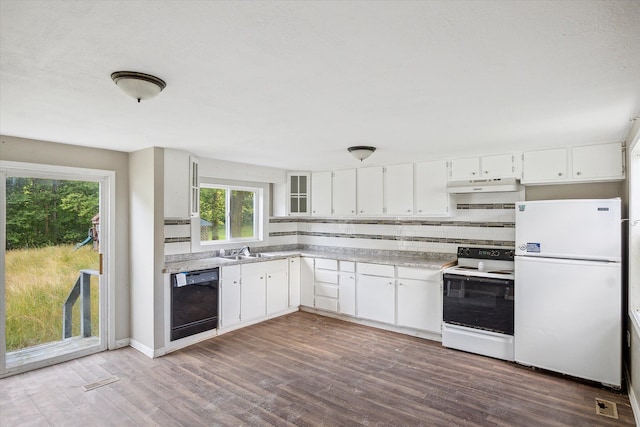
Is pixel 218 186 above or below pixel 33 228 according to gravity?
above

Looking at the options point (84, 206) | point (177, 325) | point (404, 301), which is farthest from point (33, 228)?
point (404, 301)

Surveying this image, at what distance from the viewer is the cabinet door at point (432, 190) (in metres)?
4.68

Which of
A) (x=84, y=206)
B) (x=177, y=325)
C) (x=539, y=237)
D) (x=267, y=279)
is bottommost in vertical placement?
(x=177, y=325)

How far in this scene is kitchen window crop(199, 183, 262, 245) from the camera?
5.32 m

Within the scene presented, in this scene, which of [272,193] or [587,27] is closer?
[587,27]

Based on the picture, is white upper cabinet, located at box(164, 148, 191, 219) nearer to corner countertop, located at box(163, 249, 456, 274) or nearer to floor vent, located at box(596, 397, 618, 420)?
corner countertop, located at box(163, 249, 456, 274)

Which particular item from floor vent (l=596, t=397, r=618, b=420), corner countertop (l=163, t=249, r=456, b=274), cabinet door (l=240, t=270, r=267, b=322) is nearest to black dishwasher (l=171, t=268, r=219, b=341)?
corner countertop (l=163, t=249, r=456, b=274)

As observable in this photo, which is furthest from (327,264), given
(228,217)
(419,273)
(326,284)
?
(228,217)

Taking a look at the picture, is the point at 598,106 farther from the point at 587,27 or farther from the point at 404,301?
the point at 404,301

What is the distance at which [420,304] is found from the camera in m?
4.54

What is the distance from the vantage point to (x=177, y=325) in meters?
4.15

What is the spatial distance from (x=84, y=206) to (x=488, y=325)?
4.71m

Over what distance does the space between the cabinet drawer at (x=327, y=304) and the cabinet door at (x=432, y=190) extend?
1.80m

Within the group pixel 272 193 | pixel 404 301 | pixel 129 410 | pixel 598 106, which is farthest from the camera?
pixel 272 193
